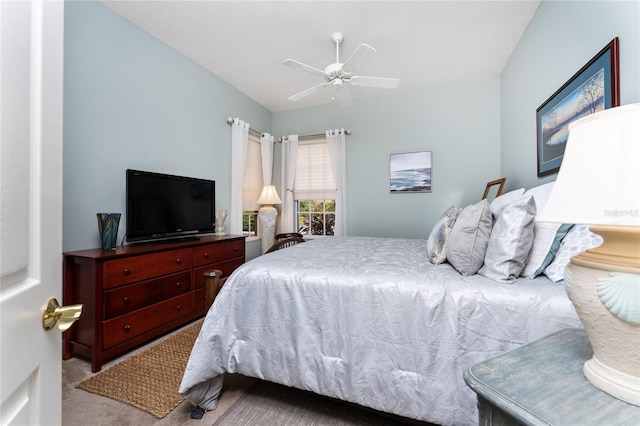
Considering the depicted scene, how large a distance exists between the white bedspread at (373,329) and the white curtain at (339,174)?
101 inches

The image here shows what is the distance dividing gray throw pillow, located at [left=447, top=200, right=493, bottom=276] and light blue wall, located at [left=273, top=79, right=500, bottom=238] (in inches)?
95.0

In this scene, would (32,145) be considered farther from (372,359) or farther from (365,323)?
(372,359)

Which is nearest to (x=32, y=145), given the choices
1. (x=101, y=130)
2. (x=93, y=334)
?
(x=93, y=334)

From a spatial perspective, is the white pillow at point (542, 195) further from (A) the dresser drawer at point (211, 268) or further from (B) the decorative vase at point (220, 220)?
(B) the decorative vase at point (220, 220)

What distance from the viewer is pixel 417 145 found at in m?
3.83

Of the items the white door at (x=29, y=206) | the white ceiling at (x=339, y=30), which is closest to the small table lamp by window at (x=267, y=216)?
the white ceiling at (x=339, y=30)

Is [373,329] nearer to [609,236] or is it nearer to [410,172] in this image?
[609,236]

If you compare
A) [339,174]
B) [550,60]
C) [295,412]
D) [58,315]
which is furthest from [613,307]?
[339,174]

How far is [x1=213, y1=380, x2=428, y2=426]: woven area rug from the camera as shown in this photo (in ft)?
4.51

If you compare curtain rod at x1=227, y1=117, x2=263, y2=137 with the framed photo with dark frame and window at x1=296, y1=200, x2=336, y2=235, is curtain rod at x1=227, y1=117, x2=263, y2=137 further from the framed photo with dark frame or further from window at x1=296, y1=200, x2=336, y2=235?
the framed photo with dark frame

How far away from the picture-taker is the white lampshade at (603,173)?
56cm

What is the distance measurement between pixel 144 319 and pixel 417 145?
12.3ft

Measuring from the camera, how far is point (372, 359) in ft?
4.02

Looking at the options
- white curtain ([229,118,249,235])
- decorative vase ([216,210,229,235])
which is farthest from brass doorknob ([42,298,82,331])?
white curtain ([229,118,249,235])
